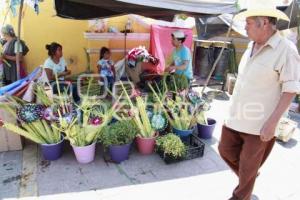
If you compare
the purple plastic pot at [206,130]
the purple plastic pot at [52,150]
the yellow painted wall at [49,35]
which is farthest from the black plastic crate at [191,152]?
the yellow painted wall at [49,35]

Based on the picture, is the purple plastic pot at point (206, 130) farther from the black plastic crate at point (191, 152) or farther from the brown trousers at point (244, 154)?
the brown trousers at point (244, 154)

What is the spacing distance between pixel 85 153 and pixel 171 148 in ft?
3.62

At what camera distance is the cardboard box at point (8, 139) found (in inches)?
138

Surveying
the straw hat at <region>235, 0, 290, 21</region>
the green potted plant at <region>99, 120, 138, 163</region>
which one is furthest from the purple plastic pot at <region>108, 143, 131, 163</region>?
the straw hat at <region>235, 0, 290, 21</region>

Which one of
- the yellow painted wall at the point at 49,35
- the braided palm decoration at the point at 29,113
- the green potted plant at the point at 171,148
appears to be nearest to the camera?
the braided palm decoration at the point at 29,113

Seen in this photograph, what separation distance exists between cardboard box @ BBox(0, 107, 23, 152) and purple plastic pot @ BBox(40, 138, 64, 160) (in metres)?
0.49

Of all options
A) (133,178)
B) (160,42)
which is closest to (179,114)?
(133,178)

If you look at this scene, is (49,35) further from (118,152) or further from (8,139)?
(118,152)

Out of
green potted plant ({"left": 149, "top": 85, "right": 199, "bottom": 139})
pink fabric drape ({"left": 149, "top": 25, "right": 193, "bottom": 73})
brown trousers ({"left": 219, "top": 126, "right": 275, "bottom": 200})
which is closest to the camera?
brown trousers ({"left": 219, "top": 126, "right": 275, "bottom": 200})

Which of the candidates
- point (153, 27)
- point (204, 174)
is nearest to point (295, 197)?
point (204, 174)

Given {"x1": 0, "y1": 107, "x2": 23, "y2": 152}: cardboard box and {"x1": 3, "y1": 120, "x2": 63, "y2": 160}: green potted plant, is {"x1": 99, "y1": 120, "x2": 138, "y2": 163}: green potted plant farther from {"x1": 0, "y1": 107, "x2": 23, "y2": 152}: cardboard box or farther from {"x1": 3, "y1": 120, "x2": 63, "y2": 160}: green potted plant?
{"x1": 0, "y1": 107, "x2": 23, "y2": 152}: cardboard box

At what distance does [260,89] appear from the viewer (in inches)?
89.4

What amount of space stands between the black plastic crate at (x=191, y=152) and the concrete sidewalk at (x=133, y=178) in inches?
2.4

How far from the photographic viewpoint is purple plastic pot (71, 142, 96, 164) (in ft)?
11.0
